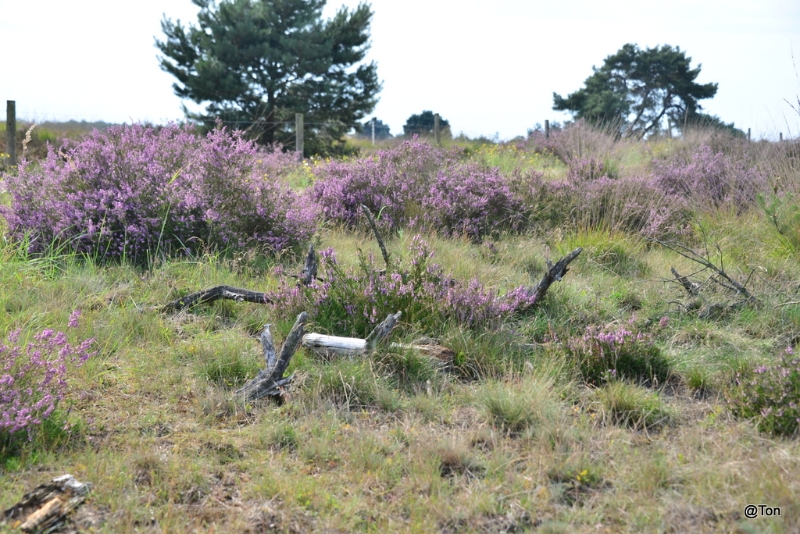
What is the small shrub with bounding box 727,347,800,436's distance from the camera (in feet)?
10.4

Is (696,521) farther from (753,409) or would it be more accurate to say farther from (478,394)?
(478,394)

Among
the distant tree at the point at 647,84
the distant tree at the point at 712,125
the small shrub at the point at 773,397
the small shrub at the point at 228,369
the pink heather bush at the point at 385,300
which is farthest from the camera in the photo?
the distant tree at the point at 647,84

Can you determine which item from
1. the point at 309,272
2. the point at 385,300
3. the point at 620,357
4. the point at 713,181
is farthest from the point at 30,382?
the point at 713,181

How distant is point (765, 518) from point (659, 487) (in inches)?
16.8

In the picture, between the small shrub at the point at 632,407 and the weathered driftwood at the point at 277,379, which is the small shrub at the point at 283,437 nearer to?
the weathered driftwood at the point at 277,379

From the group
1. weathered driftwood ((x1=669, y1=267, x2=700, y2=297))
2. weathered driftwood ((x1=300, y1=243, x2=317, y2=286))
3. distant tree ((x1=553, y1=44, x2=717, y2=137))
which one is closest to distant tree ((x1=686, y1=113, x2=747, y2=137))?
distant tree ((x1=553, y1=44, x2=717, y2=137))

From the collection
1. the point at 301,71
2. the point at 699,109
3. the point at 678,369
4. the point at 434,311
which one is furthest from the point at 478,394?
the point at 699,109

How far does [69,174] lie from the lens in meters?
6.28

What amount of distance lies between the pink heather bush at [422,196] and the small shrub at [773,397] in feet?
13.5

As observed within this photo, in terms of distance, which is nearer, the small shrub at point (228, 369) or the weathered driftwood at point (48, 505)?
the weathered driftwood at point (48, 505)

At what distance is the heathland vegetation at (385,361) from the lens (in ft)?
9.17

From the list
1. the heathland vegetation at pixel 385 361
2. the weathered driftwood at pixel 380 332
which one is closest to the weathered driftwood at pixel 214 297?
the heathland vegetation at pixel 385 361

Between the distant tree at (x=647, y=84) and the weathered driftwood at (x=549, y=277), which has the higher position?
the distant tree at (x=647, y=84)

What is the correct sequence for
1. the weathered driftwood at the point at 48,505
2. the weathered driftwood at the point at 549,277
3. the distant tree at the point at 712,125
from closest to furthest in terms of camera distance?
the weathered driftwood at the point at 48,505
the weathered driftwood at the point at 549,277
the distant tree at the point at 712,125
